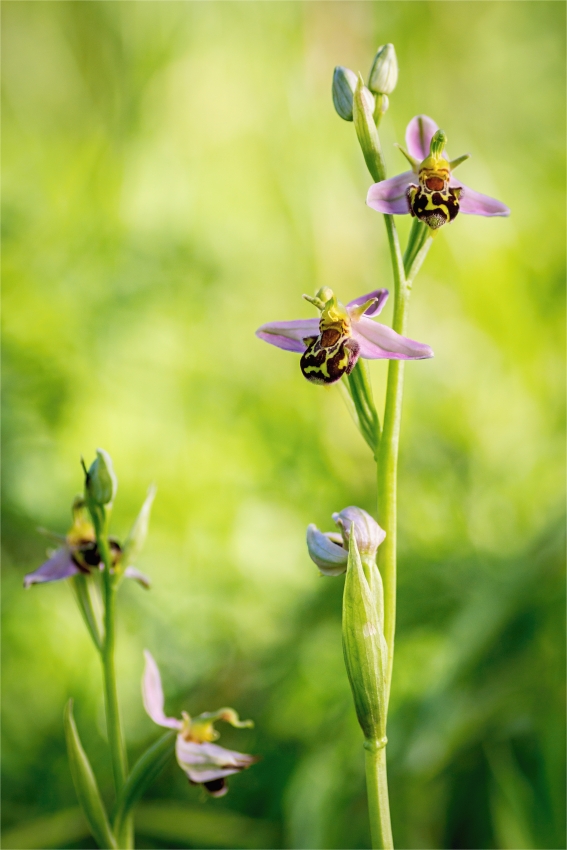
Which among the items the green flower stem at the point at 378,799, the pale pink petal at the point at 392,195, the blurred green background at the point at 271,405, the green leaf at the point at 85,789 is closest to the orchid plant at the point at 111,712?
the green leaf at the point at 85,789

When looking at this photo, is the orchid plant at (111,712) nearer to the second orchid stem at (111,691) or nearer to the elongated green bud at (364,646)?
the second orchid stem at (111,691)

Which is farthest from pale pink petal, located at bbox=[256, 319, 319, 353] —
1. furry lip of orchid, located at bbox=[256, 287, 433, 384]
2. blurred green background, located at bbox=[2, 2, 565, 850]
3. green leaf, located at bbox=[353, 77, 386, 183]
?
blurred green background, located at bbox=[2, 2, 565, 850]

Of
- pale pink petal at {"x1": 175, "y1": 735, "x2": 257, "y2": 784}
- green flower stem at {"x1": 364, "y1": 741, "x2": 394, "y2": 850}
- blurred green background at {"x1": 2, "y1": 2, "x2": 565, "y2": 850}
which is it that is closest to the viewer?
green flower stem at {"x1": 364, "y1": 741, "x2": 394, "y2": 850}

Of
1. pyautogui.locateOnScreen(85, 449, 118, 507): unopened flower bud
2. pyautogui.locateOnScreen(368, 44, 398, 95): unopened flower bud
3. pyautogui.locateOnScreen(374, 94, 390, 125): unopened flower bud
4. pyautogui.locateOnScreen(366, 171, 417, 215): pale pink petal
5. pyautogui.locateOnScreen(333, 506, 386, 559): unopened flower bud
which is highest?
pyautogui.locateOnScreen(368, 44, 398, 95): unopened flower bud

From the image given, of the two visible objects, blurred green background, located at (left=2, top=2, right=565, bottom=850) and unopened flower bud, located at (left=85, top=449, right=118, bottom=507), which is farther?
blurred green background, located at (left=2, top=2, right=565, bottom=850)

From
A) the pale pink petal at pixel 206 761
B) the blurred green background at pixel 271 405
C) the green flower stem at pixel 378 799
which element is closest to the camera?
the green flower stem at pixel 378 799

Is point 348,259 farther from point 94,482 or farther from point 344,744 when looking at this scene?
point 94,482

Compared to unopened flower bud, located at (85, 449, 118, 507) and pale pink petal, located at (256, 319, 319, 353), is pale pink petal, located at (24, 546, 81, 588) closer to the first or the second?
unopened flower bud, located at (85, 449, 118, 507)
